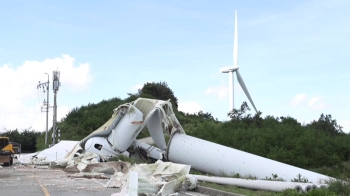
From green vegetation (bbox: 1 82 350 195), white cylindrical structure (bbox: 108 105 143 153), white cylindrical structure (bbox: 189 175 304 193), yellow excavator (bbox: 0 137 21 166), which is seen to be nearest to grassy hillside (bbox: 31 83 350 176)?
green vegetation (bbox: 1 82 350 195)

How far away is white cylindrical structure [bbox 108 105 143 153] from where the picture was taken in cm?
2558

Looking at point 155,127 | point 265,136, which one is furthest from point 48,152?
point 265,136

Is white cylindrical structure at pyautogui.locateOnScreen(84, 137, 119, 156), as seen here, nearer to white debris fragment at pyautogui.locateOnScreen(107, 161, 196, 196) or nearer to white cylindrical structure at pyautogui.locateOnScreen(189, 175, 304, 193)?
white debris fragment at pyautogui.locateOnScreen(107, 161, 196, 196)

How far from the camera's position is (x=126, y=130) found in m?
25.9

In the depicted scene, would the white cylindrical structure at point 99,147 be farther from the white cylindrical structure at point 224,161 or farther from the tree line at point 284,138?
the tree line at point 284,138

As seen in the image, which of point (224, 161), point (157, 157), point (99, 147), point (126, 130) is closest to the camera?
point (224, 161)

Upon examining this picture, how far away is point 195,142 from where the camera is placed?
22297 millimetres

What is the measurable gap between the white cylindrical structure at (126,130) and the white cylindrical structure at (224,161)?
9.17ft

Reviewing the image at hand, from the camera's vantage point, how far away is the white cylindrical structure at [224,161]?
60.2 feet

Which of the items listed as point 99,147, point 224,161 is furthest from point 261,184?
point 99,147

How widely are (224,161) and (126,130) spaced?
24.1 ft

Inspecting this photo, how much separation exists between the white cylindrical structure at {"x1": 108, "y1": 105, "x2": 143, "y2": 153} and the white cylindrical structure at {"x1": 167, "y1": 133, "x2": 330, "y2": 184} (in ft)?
9.17

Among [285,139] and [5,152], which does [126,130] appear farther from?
[285,139]

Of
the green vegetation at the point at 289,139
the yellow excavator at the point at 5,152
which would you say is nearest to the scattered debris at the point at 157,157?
the yellow excavator at the point at 5,152
